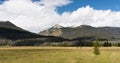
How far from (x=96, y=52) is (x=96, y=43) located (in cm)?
368

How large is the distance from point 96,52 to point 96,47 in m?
2.88

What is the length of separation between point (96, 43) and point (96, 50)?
104 inches

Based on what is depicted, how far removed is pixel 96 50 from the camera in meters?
83.0

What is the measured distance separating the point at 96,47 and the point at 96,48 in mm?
869

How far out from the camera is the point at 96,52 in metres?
82.1

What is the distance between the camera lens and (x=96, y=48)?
83688mm

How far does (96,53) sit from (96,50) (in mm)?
1593

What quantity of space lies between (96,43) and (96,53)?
4153mm

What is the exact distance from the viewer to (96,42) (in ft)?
276

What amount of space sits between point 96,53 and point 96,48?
8.26 ft

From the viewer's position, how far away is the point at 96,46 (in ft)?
278

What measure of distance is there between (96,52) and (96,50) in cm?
111

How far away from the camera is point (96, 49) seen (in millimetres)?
82875

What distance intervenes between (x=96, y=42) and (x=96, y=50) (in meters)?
2.82
